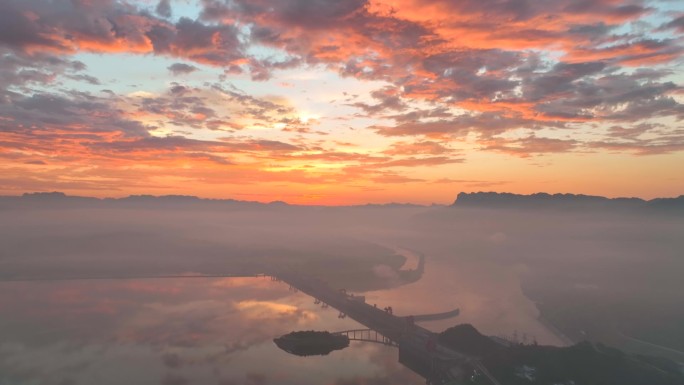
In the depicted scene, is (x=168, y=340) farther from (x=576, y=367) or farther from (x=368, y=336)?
(x=576, y=367)

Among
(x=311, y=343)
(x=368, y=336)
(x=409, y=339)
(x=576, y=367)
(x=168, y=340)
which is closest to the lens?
(x=576, y=367)

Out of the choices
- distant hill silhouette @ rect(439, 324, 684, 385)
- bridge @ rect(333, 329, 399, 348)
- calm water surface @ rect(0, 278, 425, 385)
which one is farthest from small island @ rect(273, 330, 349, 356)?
distant hill silhouette @ rect(439, 324, 684, 385)

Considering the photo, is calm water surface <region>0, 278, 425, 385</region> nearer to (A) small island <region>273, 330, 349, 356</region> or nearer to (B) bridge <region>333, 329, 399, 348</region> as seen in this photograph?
(A) small island <region>273, 330, 349, 356</region>

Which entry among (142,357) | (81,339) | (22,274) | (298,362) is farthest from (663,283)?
(22,274)

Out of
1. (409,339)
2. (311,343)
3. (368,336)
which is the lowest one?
(368,336)

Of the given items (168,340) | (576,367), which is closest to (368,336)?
(168,340)

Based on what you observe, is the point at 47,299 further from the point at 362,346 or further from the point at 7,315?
the point at 362,346

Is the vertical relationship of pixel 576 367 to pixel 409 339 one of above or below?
above
